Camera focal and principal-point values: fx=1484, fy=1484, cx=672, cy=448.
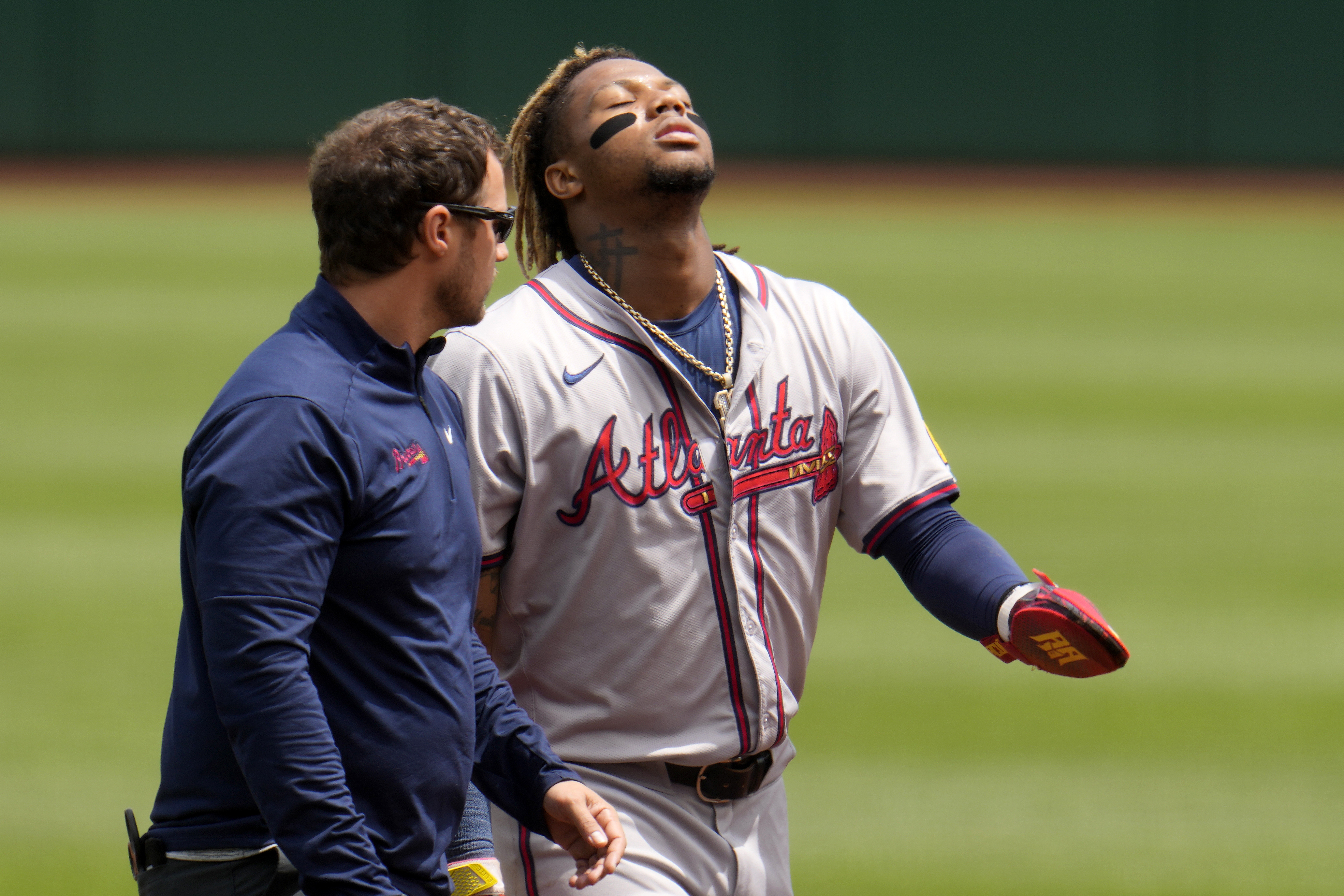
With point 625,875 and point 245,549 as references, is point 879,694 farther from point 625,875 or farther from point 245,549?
point 245,549

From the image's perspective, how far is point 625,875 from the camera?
8.06 ft

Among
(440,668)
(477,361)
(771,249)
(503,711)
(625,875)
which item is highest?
(477,361)

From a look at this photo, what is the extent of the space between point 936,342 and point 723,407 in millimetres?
7683

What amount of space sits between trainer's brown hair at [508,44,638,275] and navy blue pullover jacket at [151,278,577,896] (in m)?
0.88

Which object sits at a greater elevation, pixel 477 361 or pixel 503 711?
pixel 477 361

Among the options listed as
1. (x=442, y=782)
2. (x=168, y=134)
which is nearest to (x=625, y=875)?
(x=442, y=782)

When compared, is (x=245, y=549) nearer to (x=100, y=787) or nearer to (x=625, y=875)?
(x=625, y=875)

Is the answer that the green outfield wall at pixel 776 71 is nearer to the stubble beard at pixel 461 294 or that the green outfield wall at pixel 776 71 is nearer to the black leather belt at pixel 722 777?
the black leather belt at pixel 722 777

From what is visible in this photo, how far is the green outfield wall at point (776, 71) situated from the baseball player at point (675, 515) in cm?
1585

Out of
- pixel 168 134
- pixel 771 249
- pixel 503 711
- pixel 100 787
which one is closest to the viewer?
pixel 503 711

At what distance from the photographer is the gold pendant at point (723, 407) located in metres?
2.58

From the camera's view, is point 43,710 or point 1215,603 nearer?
point 43,710

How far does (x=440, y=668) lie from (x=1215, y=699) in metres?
3.98

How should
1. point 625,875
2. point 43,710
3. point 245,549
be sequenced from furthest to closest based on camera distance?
point 43,710 < point 625,875 < point 245,549
